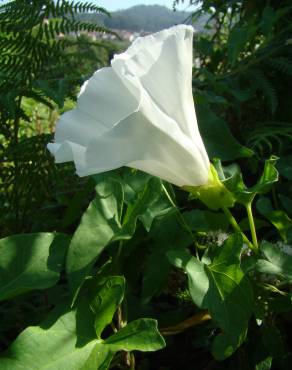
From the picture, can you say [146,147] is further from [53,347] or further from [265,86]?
[265,86]

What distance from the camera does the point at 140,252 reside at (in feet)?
2.73

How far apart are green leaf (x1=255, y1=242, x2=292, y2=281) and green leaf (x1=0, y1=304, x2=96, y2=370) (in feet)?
0.75

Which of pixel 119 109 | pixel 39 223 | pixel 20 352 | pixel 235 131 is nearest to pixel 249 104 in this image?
pixel 235 131

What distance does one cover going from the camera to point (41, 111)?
277cm

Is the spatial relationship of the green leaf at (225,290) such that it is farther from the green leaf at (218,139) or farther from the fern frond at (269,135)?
the fern frond at (269,135)

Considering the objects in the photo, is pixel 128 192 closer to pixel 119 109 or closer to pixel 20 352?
pixel 119 109

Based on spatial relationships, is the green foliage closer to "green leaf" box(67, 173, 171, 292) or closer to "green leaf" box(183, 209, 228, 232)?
"green leaf" box(67, 173, 171, 292)

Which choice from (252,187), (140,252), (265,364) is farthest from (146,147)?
(265,364)

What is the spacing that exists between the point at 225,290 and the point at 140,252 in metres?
0.25

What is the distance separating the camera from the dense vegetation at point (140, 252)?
1.93ft

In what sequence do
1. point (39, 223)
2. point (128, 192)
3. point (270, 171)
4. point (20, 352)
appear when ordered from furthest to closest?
point (39, 223) < point (128, 192) < point (270, 171) < point (20, 352)

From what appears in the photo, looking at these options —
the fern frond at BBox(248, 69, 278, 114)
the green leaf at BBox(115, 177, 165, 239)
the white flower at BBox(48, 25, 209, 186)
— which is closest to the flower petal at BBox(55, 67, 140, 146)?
the white flower at BBox(48, 25, 209, 186)

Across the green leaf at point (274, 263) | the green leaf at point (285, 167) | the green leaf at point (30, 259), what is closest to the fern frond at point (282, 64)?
the green leaf at point (285, 167)

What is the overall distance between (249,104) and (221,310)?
830 millimetres
